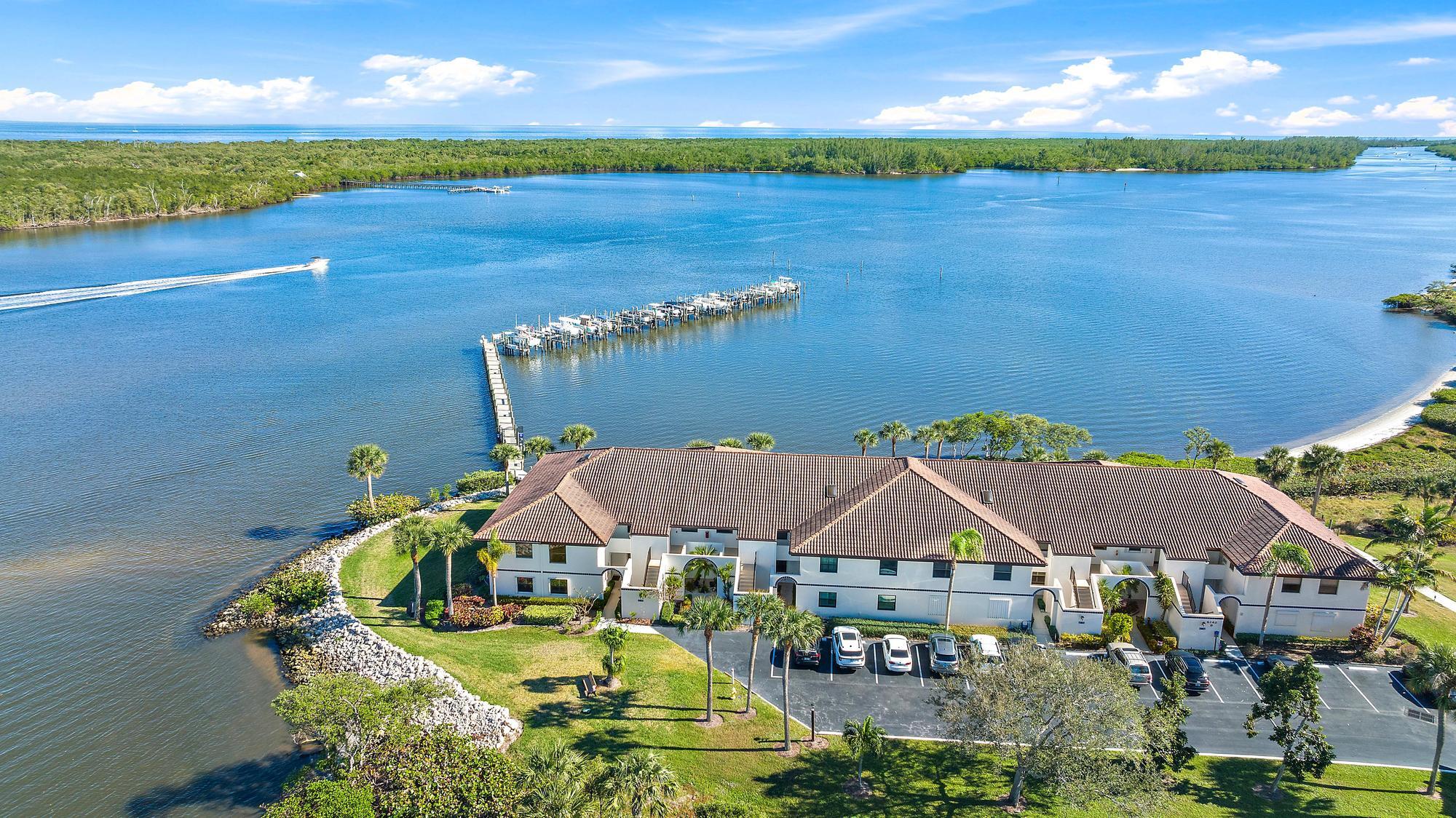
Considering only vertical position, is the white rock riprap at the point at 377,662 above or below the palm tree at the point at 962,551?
below

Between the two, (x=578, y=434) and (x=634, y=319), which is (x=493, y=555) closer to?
(x=578, y=434)

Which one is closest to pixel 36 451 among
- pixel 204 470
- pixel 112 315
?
pixel 204 470

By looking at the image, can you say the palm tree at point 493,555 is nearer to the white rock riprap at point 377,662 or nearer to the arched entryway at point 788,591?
the white rock riprap at point 377,662

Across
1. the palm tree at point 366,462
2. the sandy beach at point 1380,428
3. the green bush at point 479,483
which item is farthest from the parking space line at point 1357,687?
the palm tree at point 366,462

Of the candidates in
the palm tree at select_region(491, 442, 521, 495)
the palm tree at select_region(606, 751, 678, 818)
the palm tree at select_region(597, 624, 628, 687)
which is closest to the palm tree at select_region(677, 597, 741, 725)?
the palm tree at select_region(597, 624, 628, 687)

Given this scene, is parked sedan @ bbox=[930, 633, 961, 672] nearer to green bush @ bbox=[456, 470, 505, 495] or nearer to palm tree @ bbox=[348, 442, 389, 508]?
A: green bush @ bbox=[456, 470, 505, 495]

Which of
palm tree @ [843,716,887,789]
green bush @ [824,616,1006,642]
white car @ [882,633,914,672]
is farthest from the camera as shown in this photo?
green bush @ [824,616,1006,642]

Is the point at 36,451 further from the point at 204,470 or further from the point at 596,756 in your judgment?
the point at 596,756
